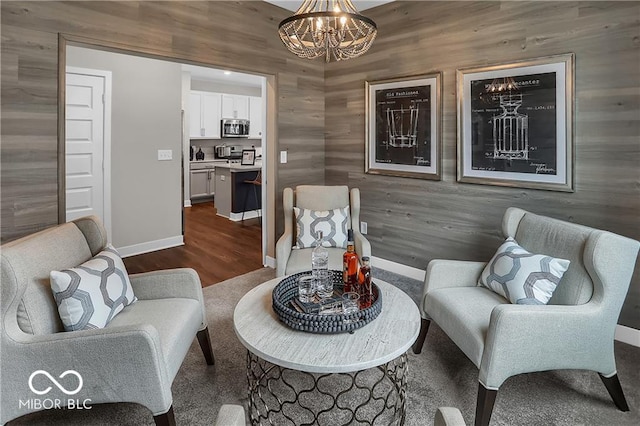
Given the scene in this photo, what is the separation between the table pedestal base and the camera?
5.93 ft

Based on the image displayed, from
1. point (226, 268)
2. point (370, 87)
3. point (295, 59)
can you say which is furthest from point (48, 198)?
point (370, 87)

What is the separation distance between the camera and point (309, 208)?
11.9ft

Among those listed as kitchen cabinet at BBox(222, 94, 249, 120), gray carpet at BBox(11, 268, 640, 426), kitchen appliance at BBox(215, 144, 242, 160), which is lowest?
gray carpet at BBox(11, 268, 640, 426)

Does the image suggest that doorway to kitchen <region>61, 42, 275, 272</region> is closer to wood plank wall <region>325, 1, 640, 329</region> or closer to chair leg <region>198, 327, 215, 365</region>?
wood plank wall <region>325, 1, 640, 329</region>

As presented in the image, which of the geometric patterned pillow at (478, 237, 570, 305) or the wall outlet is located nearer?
the geometric patterned pillow at (478, 237, 570, 305)

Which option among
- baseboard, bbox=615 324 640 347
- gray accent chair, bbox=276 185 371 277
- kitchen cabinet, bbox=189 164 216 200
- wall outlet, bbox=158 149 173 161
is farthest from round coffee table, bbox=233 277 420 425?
kitchen cabinet, bbox=189 164 216 200

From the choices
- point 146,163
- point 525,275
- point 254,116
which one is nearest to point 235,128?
point 254,116

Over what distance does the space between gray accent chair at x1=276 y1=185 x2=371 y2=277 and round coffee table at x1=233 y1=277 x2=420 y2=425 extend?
784mm

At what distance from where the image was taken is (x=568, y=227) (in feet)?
7.23

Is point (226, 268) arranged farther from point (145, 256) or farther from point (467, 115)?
point (467, 115)

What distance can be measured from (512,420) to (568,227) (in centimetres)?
108

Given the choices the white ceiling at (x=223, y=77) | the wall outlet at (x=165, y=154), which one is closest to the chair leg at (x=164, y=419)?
the wall outlet at (x=165, y=154)

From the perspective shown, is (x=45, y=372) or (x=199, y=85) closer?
(x=45, y=372)

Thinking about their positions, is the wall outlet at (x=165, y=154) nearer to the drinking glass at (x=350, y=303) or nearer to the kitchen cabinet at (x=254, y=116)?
the drinking glass at (x=350, y=303)
